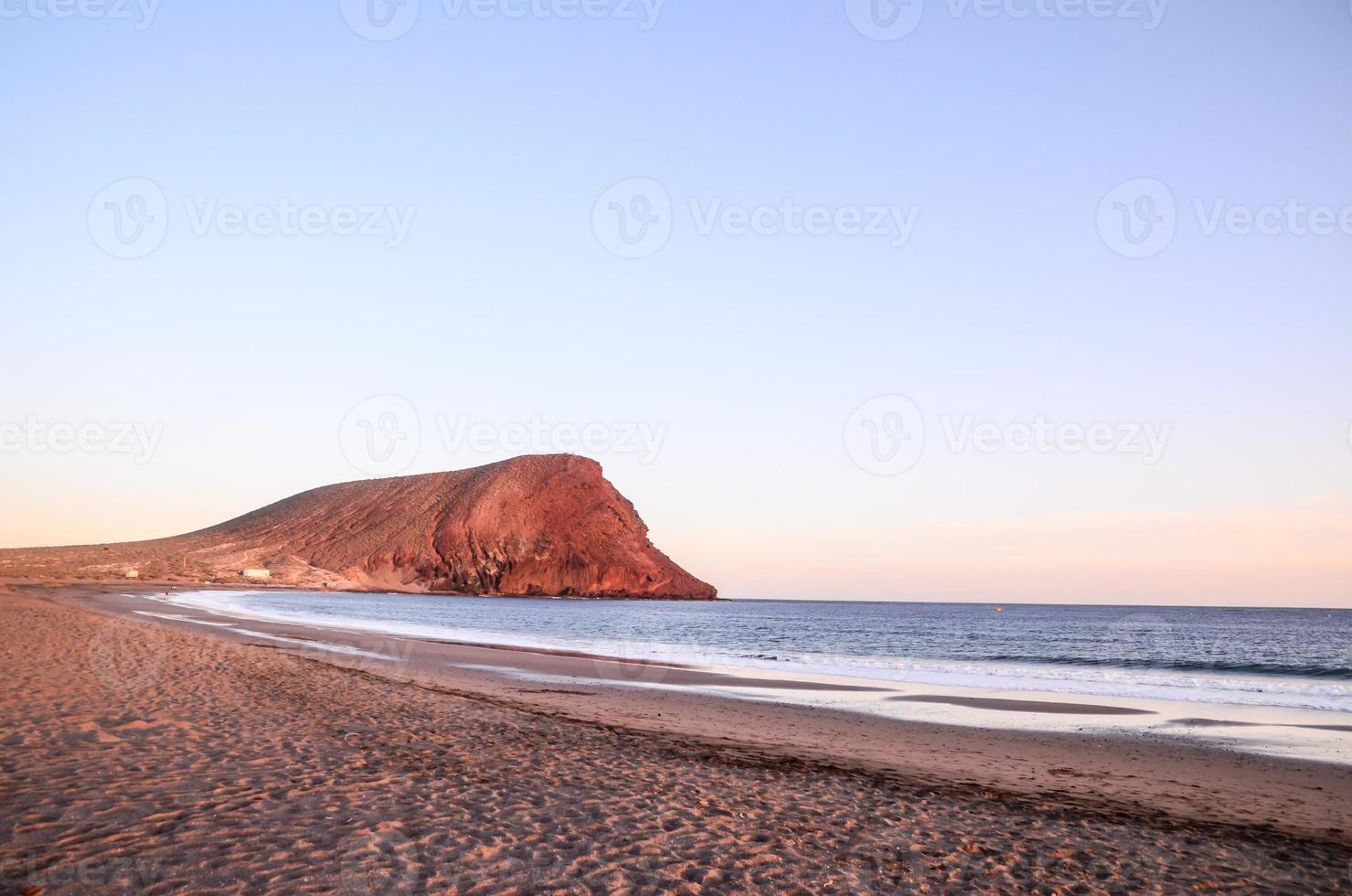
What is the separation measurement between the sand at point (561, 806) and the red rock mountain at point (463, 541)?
150 metres

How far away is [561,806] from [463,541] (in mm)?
166194

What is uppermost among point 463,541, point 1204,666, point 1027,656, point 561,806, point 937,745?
point 463,541

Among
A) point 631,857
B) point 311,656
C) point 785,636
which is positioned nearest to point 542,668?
point 311,656

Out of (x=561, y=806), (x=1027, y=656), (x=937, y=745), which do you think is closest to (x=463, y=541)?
(x=1027, y=656)

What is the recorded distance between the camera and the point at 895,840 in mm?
7973

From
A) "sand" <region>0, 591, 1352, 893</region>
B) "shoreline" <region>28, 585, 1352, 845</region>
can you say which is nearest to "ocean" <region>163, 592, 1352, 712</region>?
"shoreline" <region>28, 585, 1352, 845</region>

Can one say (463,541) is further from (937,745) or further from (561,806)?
(561,806)

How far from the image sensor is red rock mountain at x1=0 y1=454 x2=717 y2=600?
159m

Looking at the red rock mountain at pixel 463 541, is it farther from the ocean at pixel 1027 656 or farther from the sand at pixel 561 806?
the sand at pixel 561 806

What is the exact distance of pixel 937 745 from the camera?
1448 centimetres

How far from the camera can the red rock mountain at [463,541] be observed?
159m

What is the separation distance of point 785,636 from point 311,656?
40922 mm

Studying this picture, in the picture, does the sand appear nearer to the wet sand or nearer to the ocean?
the wet sand

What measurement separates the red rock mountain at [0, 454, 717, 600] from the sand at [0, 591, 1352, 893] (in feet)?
491
